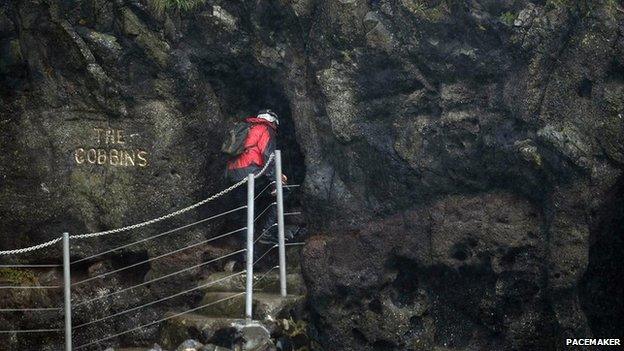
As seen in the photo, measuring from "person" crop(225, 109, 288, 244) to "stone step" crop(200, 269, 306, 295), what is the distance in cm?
46

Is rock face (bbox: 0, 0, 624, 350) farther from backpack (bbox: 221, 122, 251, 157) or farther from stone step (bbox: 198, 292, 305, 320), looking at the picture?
backpack (bbox: 221, 122, 251, 157)

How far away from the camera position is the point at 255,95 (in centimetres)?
973

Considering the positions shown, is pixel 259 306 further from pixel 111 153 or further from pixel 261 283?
pixel 111 153

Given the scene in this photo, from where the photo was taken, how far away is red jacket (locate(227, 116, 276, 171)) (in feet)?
28.9

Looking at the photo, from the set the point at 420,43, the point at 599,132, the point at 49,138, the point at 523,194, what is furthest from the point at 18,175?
the point at 599,132

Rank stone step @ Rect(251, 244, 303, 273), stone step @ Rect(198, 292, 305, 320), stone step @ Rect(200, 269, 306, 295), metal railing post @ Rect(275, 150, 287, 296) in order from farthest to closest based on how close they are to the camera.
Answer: stone step @ Rect(251, 244, 303, 273) < stone step @ Rect(200, 269, 306, 295) < metal railing post @ Rect(275, 150, 287, 296) < stone step @ Rect(198, 292, 305, 320)

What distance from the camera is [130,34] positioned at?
28.4ft

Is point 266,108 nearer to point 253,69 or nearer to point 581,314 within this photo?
point 253,69

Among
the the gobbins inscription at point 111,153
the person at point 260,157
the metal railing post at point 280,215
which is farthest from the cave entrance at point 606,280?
the the gobbins inscription at point 111,153

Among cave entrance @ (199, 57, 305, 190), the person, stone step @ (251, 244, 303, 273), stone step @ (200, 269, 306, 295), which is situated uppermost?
cave entrance @ (199, 57, 305, 190)

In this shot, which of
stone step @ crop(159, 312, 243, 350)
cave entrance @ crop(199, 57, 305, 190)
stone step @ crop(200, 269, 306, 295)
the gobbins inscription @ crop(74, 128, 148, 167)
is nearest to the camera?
stone step @ crop(159, 312, 243, 350)

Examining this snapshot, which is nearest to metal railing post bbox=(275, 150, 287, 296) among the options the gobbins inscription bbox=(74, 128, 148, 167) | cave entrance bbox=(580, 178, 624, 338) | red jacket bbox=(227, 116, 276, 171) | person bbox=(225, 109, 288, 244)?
person bbox=(225, 109, 288, 244)

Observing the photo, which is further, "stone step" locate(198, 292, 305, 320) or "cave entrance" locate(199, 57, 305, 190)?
"cave entrance" locate(199, 57, 305, 190)

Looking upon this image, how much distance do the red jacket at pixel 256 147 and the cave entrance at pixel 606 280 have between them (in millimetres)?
3875
